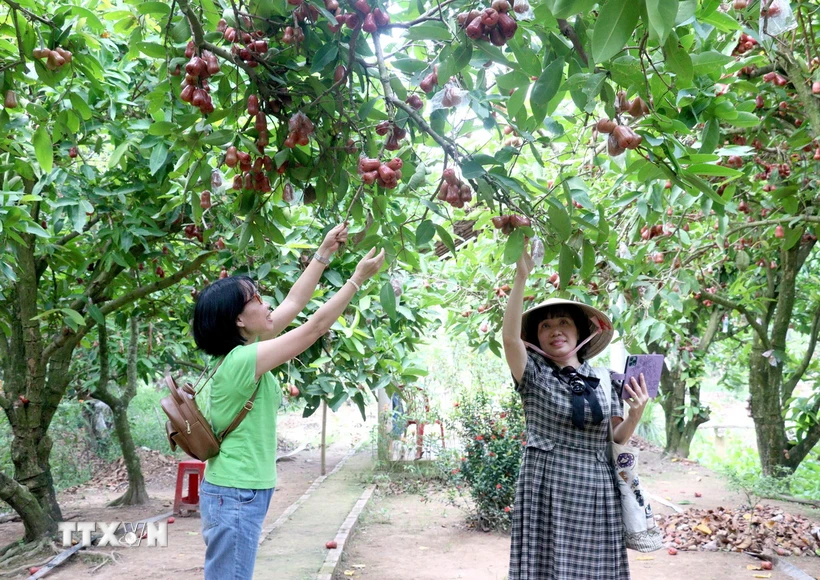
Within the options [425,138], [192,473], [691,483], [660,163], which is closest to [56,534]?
[192,473]

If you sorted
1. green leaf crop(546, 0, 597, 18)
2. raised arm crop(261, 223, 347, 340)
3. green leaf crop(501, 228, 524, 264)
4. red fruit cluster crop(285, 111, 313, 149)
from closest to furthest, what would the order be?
green leaf crop(546, 0, 597, 18) < green leaf crop(501, 228, 524, 264) < red fruit cluster crop(285, 111, 313, 149) < raised arm crop(261, 223, 347, 340)

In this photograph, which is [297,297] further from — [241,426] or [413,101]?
[413,101]

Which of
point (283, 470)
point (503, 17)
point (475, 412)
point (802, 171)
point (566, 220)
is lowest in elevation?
point (283, 470)

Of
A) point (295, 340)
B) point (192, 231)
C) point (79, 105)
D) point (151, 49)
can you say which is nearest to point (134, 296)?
point (192, 231)

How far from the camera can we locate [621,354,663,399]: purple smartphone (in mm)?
2170

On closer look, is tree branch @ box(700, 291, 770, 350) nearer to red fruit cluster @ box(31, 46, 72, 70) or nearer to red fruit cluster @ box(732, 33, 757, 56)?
red fruit cluster @ box(732, 33, 757, 56)

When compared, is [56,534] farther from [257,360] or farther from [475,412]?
[257,360]

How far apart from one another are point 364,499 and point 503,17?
6.40 meters

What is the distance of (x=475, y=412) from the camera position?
614cm

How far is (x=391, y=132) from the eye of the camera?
5.29 feet

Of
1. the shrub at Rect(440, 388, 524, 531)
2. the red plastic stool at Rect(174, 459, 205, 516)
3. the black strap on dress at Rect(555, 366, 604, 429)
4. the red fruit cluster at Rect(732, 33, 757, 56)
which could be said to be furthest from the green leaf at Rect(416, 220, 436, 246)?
the red plastic stool at Rect(174, 459, 205, 516)

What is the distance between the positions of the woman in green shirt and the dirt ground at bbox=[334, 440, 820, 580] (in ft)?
9.33
